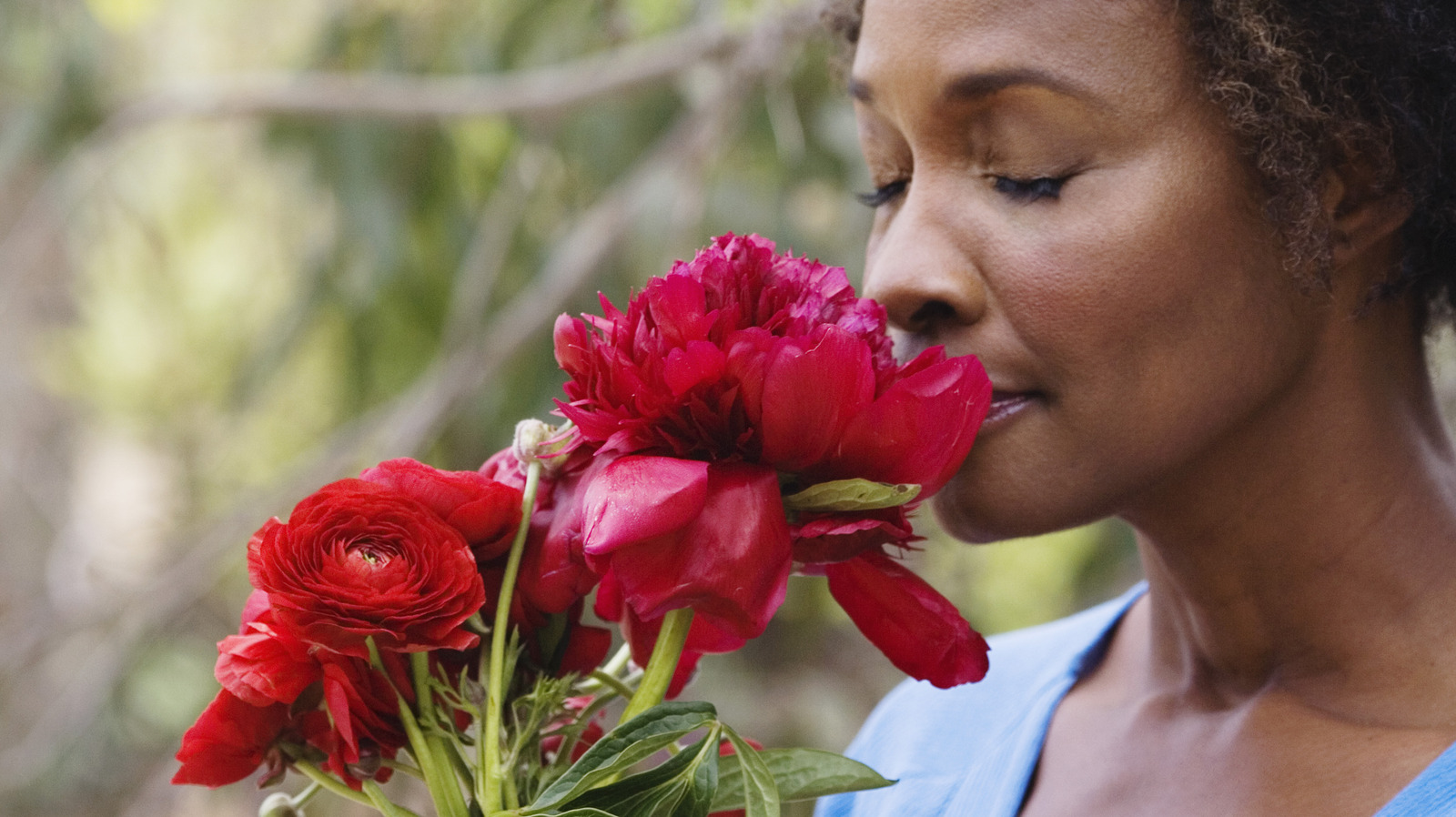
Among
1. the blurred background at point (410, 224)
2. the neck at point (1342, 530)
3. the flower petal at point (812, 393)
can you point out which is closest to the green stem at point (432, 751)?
the flower petal at point (812, 393)

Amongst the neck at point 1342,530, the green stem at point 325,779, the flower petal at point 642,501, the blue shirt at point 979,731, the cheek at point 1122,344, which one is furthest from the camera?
the blue shirt at point 979,731

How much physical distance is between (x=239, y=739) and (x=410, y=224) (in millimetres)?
3214

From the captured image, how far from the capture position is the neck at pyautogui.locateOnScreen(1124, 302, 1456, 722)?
1231mm

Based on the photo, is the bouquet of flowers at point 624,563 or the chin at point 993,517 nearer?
the bouquet of flowers at point 624,563

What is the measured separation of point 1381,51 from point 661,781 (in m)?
0.84

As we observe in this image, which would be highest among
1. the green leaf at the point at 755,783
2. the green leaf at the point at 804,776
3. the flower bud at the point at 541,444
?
the flower bud at the point at 541,444

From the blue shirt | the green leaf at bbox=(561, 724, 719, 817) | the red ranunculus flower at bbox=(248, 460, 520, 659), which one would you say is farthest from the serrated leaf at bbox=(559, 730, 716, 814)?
the blue shirt

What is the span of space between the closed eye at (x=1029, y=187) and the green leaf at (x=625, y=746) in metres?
0.51

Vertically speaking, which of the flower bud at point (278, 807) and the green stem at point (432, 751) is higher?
the green stem at point (432, 751)

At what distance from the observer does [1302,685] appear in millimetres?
1293

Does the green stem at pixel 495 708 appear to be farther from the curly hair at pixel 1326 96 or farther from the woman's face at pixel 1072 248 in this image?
the curly hair at pixel 1326 96

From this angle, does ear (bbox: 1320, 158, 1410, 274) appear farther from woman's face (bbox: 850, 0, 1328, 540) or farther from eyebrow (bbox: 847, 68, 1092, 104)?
eyebrow (bbox: 847, 68, 1092, 104)

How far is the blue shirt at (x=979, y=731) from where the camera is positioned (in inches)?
57.6

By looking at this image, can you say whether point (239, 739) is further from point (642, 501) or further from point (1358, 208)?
Result: point (1358, 208)
